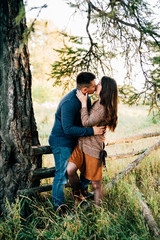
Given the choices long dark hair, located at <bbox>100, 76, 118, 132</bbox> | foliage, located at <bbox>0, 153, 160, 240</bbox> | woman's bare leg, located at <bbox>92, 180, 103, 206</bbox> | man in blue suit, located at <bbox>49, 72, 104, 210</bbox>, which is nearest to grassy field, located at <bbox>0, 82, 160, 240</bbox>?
foliage, located at <bbox>0, 153, 160, 240</bbox>

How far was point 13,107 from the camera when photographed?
2.93 m

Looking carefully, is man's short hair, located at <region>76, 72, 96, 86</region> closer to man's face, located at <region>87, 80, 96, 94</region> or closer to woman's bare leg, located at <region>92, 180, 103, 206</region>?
man's face, located at <region>87, 80, 96, 94</region>

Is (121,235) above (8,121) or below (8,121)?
below

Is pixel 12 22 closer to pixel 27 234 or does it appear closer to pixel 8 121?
pixel 8 121

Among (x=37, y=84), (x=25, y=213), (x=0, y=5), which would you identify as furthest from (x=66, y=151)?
(x=37, y=84)

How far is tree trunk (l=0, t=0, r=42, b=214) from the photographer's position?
2.85 m

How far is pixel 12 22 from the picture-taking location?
285 centimetres

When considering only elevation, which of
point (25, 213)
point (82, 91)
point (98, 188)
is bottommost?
point (25, 213)

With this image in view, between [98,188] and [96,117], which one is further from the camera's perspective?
[98,188]

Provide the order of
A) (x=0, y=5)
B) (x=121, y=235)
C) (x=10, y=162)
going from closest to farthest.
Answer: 1. (x=121, y=235)
2. (x=0, y=5)
3. (x=10, y=162)

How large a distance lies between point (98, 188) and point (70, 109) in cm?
124

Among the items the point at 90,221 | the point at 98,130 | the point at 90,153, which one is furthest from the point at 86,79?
the point at 90,221

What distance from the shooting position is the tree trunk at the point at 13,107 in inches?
112

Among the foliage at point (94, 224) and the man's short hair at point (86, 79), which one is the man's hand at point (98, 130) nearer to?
the man's short hair at point (86, 79)
